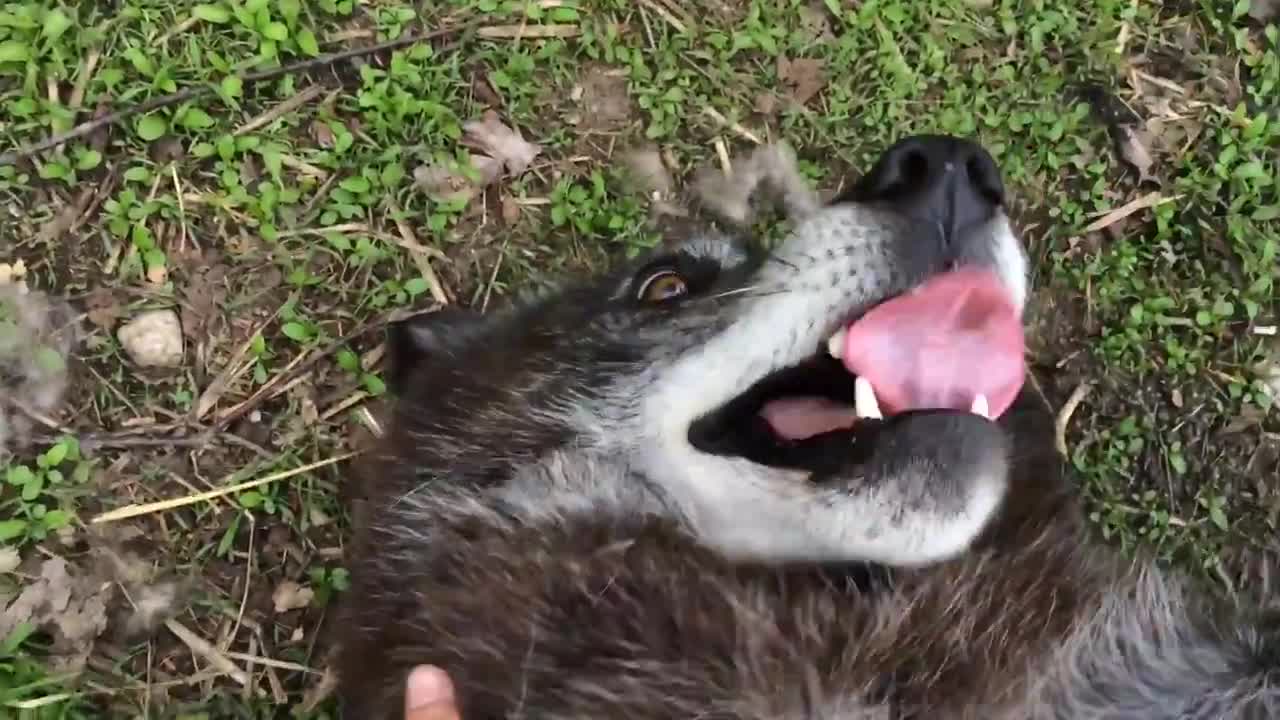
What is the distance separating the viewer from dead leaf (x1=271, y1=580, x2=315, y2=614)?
11.3ft

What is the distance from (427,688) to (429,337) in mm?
1037

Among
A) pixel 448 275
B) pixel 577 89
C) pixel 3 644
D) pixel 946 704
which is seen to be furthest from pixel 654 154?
pixel 3 644

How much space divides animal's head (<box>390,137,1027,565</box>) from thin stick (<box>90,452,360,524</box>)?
99cm

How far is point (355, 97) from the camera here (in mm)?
3562

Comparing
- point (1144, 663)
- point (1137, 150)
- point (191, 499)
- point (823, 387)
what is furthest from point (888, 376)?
point (191, 499)

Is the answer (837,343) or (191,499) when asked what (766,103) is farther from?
(191,499)

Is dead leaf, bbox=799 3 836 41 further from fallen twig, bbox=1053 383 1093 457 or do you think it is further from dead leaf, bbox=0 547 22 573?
dead leaf, bbox=0 547 22 573

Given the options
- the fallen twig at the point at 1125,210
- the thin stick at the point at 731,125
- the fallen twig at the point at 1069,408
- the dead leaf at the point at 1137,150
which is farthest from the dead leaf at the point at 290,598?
the dead leaf at the point at 1137,150

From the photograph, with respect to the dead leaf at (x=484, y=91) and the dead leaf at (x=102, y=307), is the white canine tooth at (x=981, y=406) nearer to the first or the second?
the dead leaf at (x=484, y=91)

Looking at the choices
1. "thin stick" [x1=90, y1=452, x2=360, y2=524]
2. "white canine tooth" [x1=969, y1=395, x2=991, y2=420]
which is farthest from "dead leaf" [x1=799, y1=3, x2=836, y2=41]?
"thin stick" [x1=90, y1=452, x2=360, y2=524]

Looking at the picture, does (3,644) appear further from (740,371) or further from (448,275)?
(740,371)

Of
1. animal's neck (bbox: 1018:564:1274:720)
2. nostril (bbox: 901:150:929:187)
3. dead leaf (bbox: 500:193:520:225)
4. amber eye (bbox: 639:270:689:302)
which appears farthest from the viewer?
dead leaf (bbox: 500:193:520:225)

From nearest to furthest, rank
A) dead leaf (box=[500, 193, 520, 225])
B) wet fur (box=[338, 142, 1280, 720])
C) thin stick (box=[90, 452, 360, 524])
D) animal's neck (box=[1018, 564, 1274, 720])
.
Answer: wet fur (box=[338, 142, 1280, 720])
animal's neck (box=[1018, 564, 1274, 720])
thin stick (box=[90, 452, 360, 524])
dead leaf (box=[500, 193, 520, 225])

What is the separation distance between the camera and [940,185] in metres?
2.32
